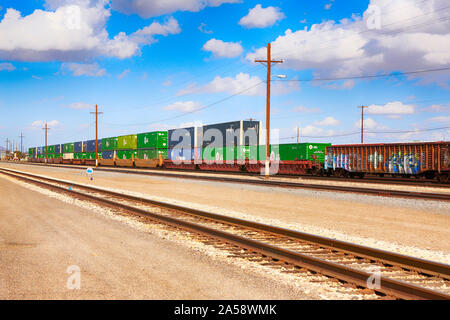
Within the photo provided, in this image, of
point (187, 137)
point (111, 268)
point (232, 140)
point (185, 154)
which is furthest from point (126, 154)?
point (111, 268)

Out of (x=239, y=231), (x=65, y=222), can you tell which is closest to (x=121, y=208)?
(x=65, y=222)

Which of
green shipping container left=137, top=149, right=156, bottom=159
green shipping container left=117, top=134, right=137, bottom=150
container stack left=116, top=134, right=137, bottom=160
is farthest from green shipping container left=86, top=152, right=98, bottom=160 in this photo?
green shipping container left=137, top=149, right=156, bottom=159

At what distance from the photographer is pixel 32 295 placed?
16.9 ft

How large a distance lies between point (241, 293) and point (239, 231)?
4.68 m

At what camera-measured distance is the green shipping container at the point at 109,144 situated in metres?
69.4

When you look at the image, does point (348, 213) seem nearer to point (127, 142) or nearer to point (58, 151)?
point (127, 142)

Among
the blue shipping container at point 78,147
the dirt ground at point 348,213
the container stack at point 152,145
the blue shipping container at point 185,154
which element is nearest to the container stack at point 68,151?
the blue shipping container at point 78,147

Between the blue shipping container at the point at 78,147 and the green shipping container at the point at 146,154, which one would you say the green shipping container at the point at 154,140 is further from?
the blue shipping container at the point at 78,147

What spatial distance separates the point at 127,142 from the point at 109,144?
9.09 metres

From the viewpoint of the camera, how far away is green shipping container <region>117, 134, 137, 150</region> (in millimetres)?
61812

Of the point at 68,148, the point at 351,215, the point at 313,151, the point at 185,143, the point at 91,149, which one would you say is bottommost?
the point at 351,215

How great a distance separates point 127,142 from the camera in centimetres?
6456

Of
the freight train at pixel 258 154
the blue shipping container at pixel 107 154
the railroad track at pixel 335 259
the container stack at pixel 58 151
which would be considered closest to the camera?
the railroad track at pixel 335 259

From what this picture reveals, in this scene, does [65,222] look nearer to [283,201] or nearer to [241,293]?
[241,293]
